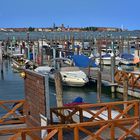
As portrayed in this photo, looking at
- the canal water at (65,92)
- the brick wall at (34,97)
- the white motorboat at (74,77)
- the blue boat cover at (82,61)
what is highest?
the brick wall at (34,97)

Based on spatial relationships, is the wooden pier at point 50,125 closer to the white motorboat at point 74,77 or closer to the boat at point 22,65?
A: the white motorboat at point 74,77

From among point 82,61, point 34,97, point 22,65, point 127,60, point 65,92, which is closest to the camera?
point 34,97

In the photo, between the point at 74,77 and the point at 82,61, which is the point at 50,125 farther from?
the point at 82,61

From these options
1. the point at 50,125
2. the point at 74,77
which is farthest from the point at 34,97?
the point at 74,77

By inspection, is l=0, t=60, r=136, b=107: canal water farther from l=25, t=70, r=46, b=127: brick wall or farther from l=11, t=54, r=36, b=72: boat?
l=25, t=70, r=46, b=127: brick wall

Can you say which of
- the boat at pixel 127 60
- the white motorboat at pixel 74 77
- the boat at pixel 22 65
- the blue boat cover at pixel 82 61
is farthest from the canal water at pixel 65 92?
the boat at pixel 127 60

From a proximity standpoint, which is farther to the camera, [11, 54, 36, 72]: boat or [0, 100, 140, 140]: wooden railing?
[11, 54, 36, 72]: boat

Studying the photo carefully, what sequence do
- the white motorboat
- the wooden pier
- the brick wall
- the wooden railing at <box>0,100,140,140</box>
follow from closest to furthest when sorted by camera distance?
1. the wooden railing at <box>0,100,140,140</box>
2. the wooden pier
3. the brick wall
4. the white motorboat

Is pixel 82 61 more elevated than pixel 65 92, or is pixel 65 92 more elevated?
pixel 82 61

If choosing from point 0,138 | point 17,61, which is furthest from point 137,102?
point 17,61

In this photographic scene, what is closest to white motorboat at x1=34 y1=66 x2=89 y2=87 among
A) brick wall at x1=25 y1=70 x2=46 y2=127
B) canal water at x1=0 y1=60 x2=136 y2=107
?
canal water at x1=0 y1=60 x2=136 y2=107

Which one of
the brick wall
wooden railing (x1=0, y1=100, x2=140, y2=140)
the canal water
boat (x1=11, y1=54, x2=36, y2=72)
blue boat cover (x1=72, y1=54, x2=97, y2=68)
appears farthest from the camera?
boat (x1=11, y1=54, x2=36, y2=72)

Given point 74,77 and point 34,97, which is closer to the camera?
point 34,97

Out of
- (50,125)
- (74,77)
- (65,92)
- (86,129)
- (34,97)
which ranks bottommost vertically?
(65,92)
